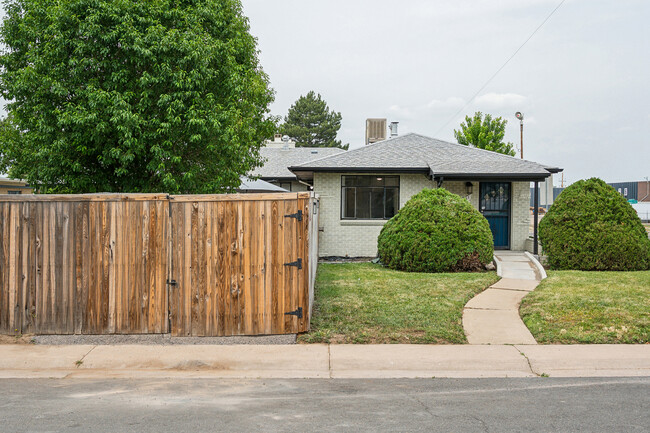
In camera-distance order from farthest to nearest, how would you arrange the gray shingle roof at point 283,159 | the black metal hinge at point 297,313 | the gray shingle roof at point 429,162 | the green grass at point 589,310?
the gray shingle roof at point 283,159 → the gray shingle roof at point 429,162 → the green grass at point 589,310 → the black metal hinge at point 297,313

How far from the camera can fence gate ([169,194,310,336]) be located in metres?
7.27

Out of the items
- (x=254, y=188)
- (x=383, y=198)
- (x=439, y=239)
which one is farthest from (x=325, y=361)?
(x=254, y=188)

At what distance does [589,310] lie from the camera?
→ 837 centimetres

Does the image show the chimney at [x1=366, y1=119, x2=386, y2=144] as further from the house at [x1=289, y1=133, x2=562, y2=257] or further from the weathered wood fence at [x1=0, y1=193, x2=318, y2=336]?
the weathered wood fence at [x1=0, y1=193, x2=318, y2=336]

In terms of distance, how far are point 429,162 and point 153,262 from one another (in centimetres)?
1090

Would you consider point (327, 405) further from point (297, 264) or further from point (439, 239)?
point (439, 239)

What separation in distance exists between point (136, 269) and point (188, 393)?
2474 millimetres

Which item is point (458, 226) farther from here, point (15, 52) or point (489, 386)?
point (15, 52)

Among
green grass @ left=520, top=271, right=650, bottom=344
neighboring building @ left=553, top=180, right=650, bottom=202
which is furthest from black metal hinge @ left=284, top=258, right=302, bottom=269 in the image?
neighboring building @ left=553, top=180, right=650, bottom=202

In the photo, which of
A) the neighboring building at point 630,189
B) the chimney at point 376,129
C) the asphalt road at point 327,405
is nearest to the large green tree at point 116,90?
the asphalt road at point 327,405

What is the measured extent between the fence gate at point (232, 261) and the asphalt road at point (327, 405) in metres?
1.46

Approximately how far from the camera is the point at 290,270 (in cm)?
732

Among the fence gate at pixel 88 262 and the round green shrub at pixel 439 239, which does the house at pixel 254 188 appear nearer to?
the round green shrub at pixel 439 239

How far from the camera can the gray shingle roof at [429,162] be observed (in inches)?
599
